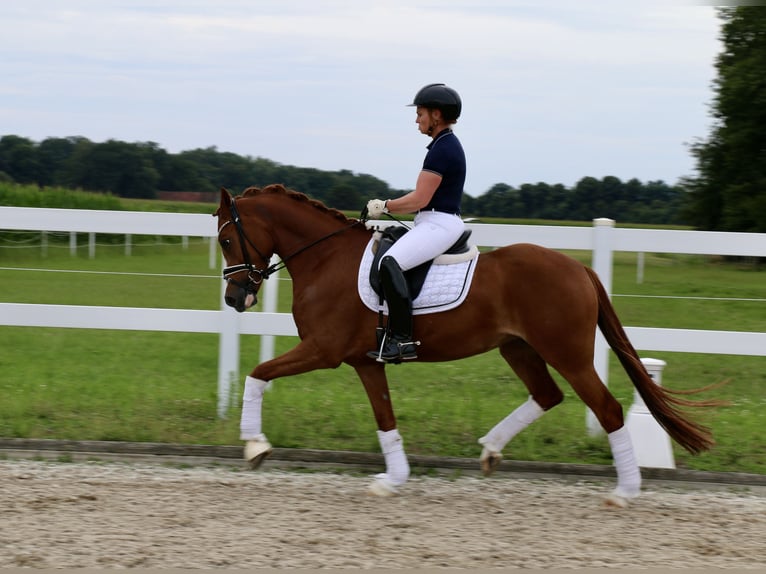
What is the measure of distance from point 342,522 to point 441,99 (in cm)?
267

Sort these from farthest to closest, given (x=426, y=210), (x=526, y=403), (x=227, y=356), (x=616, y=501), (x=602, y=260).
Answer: (x=227, y=356), (x=602, y=260), (x=526, y=403), (x=426, y=210), (x=616, y=501)

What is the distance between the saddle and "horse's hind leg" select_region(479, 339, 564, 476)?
0.75 m

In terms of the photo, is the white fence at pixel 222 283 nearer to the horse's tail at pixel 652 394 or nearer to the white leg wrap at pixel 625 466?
the horse's tail at pixel 652 394

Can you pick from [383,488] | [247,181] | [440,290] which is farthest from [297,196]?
[247,181]

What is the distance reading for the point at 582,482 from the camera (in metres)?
6.27

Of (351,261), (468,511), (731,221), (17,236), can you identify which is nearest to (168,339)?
(351,261)

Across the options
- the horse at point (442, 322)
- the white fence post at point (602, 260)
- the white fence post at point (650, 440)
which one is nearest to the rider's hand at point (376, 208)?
the horse at point (442, 322)

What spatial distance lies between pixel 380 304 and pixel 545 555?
78.1 inches

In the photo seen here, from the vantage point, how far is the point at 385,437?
19.6ft

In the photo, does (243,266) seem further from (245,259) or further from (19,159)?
(19,159)

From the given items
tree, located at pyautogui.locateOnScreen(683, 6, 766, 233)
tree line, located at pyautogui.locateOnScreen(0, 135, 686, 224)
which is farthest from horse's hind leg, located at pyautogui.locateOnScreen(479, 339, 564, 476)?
tree, located at pyautogui.locateOnScreen(683, 6, 766, 233)

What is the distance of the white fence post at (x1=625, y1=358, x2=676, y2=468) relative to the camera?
634cm

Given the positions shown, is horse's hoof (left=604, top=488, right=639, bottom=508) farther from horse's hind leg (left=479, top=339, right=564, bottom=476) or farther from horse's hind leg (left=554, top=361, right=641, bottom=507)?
horse's hind leg (left=479, top=339, right=564, bottom=476)

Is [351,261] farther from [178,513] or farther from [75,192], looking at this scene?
[75,192]
